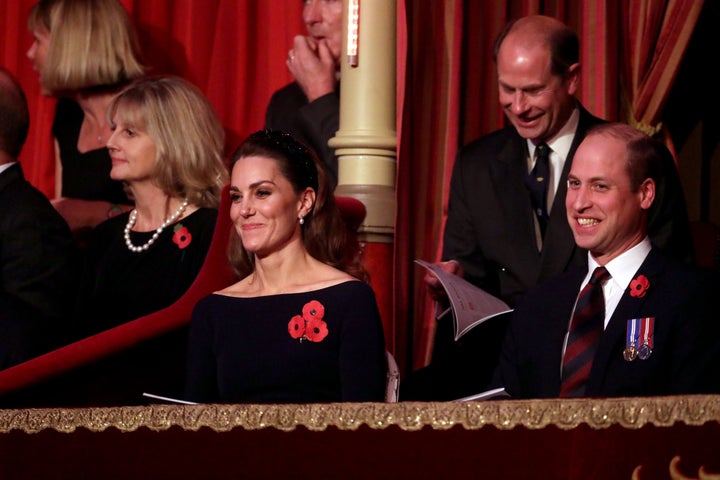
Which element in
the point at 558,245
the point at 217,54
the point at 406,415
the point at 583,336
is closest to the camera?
the point at 406,415

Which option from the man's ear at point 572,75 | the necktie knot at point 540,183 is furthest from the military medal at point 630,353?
the man's ear at point 572,75

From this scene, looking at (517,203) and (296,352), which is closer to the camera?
(296,352)

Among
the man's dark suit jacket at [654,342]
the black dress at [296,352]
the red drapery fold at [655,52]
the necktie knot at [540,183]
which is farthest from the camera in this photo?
the red drapery fold at [655,52]

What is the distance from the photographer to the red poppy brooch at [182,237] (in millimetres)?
3322

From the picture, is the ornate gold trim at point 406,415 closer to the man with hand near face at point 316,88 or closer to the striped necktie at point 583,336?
the striped necktie at point 583,336

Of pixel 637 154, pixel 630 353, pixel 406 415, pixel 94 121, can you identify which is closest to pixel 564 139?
pixel 637 154

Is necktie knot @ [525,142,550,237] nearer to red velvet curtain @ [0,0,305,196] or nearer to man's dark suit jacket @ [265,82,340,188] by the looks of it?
man's dark suit jacket @ [265,82,340,188]

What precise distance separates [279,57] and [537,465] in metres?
2.81

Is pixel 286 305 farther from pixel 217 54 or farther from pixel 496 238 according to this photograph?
pixel 217 54

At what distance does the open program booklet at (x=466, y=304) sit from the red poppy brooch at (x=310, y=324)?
28 cm

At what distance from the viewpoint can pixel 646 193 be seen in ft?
9.22

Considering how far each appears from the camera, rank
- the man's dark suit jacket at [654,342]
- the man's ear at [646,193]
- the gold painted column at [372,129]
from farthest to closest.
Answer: the gold painted column at [372,129]
the man's ear at [646,193]
the man's dark suit jacket at [654,342]

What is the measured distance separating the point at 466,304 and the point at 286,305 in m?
0.41

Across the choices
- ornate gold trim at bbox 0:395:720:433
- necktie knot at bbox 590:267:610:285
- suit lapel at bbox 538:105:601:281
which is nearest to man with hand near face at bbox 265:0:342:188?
suit lapel at bbox 538:105:601:281
